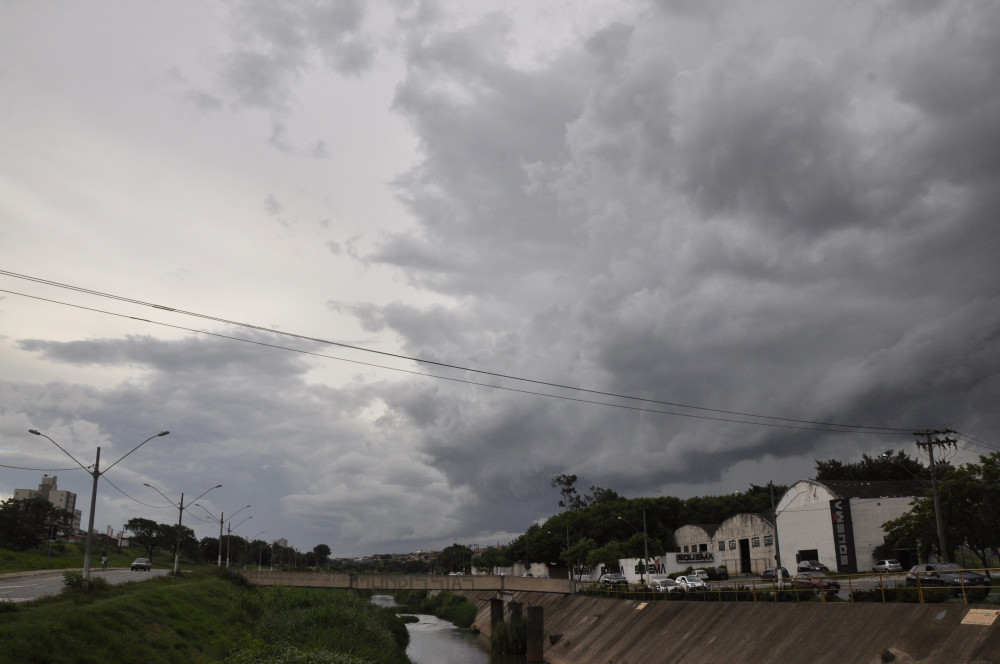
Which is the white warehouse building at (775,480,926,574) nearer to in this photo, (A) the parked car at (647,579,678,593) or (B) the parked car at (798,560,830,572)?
(B) the parked car at (798,560,830,572)

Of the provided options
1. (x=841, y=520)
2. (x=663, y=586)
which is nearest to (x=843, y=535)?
(x=841, y=520)

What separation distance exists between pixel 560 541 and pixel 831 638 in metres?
117

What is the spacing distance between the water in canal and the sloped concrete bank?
10.5 m

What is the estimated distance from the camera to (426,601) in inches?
7023

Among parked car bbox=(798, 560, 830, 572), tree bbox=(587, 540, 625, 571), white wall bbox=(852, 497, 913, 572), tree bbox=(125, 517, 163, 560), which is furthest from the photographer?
tree bbox=(125, 517, 163, 560)

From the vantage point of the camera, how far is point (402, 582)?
9762 cm

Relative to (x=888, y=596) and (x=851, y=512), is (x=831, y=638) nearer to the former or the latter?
(x=888, y=596)

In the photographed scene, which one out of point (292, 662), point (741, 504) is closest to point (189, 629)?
point (292, 662)

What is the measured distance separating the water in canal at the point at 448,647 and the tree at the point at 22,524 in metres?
61.9

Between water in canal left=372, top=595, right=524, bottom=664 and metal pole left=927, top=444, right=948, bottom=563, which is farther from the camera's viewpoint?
water in canal left=372, top=595, right=524, bottom=664

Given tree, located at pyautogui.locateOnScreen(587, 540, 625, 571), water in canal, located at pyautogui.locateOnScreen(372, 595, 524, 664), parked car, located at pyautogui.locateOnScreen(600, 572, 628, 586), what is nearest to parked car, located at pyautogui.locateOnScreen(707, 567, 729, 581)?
parked car, located at pyautogui.locateOnScreen(600, 572, 628, 586)

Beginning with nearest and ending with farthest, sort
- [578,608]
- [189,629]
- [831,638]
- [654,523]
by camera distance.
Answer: [831,638]
[189,629]
[578,608]
[654,523]

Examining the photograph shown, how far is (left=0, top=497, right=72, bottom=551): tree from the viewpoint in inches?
4478

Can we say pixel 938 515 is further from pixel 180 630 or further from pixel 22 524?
pixel 22 524
